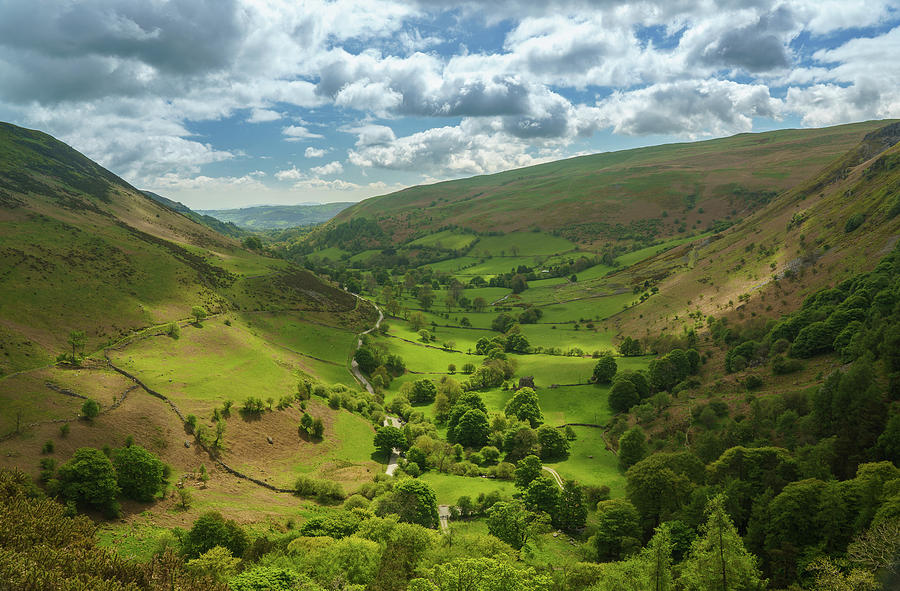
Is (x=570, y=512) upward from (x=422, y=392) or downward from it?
downward

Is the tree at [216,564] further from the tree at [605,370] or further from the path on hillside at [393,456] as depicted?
the tree at [605,370]

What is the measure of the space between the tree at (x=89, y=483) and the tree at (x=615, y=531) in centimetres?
5181

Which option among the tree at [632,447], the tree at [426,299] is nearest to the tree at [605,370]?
the tree at [632,447]

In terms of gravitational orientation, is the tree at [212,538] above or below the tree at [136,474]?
Result: below

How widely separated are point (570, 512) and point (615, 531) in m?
9.18

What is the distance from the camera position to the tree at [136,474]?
4738cm

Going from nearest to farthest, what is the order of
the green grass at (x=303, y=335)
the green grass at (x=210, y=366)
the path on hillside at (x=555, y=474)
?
the path on hillside at (x=555, y=474)
the green grass at (x=210, y=366)
the green grass at (x=303, y=335)

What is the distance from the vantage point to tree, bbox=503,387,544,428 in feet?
298

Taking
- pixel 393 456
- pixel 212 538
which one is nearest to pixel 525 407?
pixel 393 456

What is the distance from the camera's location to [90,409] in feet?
Answer: 180

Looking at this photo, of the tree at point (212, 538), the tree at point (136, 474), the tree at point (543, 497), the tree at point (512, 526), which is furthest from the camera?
the tree at point (543, 497)

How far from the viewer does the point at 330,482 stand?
6347 cm

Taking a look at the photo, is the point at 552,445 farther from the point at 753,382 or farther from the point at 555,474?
the point at 753,382

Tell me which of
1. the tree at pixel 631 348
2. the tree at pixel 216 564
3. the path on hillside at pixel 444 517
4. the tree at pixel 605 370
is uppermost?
the tree at pixel 631 348
